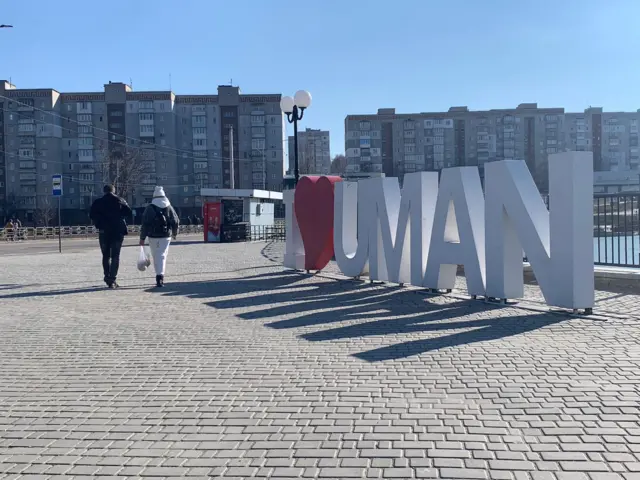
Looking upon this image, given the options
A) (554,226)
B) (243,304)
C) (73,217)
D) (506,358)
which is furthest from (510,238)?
(73,217)

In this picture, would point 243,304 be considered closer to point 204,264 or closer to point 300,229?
point 300,229

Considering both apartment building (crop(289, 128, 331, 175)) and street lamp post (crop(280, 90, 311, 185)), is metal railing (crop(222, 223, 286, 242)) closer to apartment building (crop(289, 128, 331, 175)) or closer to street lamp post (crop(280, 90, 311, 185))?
street lamp post (crop(280, 90, 311, 185))

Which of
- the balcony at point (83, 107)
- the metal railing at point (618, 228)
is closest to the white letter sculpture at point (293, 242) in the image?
the metal railing at point (618, 228)

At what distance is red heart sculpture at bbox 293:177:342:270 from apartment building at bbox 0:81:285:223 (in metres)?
70.3

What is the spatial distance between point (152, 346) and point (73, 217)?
84392 mm

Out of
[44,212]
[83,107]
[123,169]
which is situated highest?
[83,107]

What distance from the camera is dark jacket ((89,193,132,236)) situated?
12.6 m

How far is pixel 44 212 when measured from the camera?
73.7 metres

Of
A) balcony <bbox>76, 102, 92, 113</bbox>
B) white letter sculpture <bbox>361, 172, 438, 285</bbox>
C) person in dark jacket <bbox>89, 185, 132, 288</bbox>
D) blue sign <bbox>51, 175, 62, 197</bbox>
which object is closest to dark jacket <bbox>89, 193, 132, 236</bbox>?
person in dark jacket <bbox>89, 185, 132, 288</bbox>

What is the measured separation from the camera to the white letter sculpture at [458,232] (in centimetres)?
980

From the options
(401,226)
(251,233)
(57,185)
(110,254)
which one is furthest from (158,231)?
(251,233)

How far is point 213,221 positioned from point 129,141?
190 feet

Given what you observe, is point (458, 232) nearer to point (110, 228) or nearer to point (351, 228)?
point (351, 228)

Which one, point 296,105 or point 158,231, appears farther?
point 296,105
